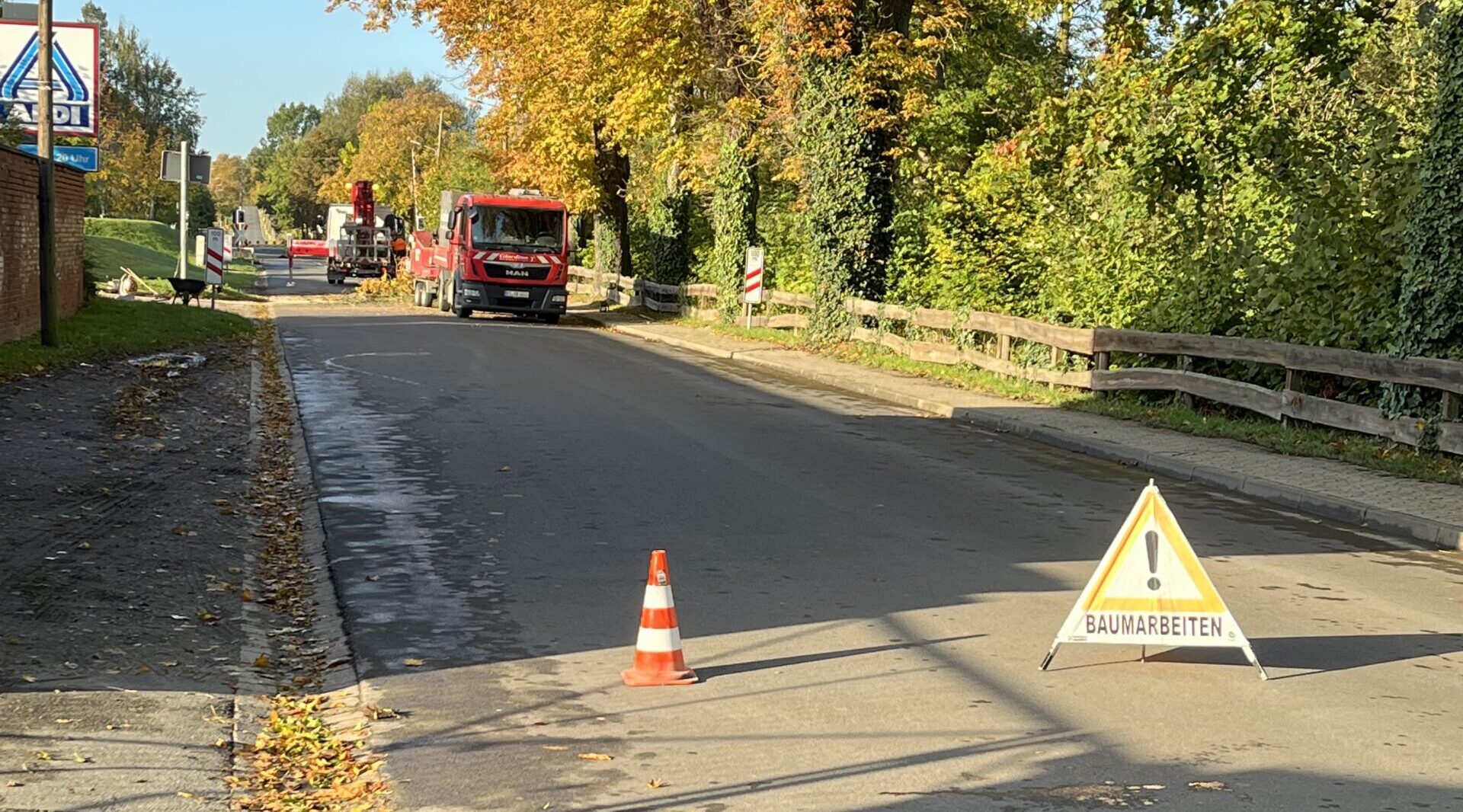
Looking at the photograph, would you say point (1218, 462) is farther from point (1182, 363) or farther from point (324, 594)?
point (324, 594)

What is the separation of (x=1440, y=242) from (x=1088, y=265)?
7.54m

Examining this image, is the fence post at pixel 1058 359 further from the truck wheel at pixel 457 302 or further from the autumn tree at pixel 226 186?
the autumn tree at pixel 226 186

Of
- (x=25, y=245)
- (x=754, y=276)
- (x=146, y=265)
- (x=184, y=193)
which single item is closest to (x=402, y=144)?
(x=146, y=265)

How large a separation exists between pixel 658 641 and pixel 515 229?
32071mm

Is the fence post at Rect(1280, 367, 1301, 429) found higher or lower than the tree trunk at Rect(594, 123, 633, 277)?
lower

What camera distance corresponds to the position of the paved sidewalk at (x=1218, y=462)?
1243cm

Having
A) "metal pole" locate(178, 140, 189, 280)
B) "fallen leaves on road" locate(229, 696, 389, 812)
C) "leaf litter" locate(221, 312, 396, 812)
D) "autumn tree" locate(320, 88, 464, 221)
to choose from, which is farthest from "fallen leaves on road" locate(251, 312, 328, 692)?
"autumn tree" locate(320, 88, 464, 221)

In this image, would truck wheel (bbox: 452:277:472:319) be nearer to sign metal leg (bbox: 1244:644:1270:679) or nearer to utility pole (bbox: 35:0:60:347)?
utility pole (bbox: 35:0:60:347)

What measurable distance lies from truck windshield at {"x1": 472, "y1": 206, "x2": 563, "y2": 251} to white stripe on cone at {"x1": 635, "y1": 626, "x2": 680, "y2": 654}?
31848 mm

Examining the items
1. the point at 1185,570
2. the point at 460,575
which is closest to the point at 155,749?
the point at 460,575

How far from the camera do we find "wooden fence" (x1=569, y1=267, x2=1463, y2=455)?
48.9ft

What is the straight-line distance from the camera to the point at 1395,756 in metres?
6.01

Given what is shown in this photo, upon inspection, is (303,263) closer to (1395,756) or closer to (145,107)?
(145,107)

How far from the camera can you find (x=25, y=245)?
22.5 metres
